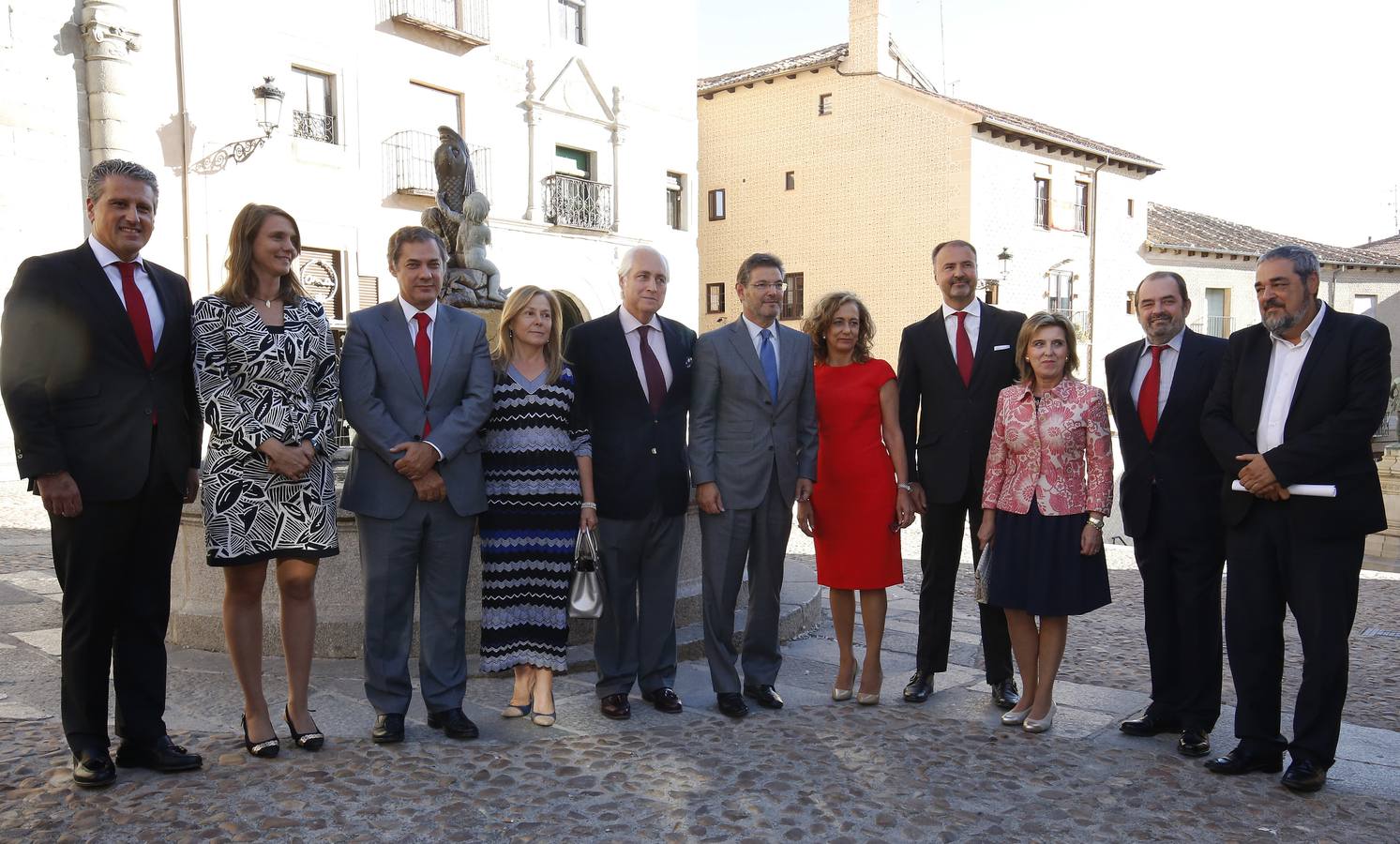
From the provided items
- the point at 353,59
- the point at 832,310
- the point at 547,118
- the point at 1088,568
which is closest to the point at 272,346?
the point at 832,310

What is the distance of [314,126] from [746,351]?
14.4 meters

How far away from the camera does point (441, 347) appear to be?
171 inches

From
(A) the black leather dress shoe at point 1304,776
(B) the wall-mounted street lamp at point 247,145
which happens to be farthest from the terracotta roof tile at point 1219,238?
(A) the black leather dress shoe at point 1304,776

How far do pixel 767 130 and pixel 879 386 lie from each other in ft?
87.0

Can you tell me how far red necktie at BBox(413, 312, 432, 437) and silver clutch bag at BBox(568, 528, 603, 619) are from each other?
0.78 m

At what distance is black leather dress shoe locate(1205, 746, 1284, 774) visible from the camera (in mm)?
4031

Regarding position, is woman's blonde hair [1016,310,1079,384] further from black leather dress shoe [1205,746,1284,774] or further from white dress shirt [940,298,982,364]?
black leather dress shoe [1205,746,1284,774]

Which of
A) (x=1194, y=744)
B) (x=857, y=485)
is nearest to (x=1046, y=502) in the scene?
(x=857, y=485)

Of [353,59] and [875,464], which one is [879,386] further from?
[353,59]

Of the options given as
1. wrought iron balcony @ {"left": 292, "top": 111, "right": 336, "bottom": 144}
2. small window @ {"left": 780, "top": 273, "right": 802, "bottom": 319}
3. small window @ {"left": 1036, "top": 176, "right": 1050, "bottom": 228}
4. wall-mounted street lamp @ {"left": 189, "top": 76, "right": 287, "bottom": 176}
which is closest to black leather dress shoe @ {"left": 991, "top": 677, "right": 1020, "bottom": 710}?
wall-mounted street lamp @ {"left": 189, "top": 76, "right": 287, "bottom": 176}

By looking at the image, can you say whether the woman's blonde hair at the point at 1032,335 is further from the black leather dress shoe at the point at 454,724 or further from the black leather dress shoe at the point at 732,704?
the black leather dress shoe at the point at 454,724

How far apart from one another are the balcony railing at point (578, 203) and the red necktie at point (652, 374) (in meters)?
16.3

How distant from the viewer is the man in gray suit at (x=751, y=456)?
4773 millimetres

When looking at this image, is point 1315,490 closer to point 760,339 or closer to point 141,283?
point 760,339
